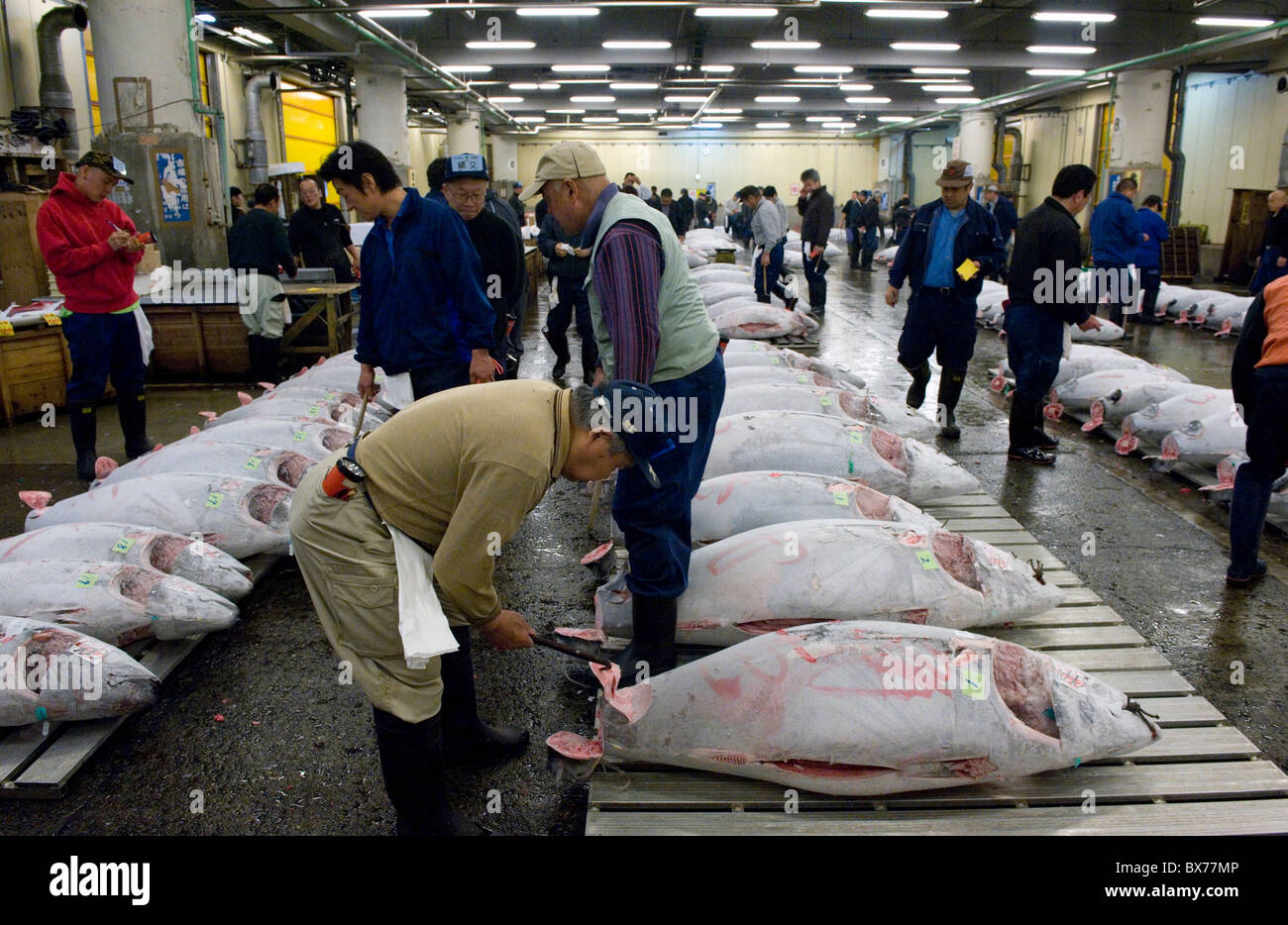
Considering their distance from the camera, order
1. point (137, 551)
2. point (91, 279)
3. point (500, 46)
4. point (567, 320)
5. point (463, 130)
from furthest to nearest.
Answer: point (463, 130), point (500, 46), point (567, 320), point (91, 279), point (137, 551)

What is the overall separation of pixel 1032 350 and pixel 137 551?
5385 mm

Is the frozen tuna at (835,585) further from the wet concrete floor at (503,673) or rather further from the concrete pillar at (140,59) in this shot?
the concrete pillar at (140,59)

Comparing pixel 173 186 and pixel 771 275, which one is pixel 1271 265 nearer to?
pixel 771 275

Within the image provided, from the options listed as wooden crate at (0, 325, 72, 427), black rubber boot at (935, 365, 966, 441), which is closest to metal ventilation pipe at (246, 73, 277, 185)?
wooden crate at (0, 325, 72, 427)

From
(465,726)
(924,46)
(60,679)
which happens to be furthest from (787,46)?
(60,679)

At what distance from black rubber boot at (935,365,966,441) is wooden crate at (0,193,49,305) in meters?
8.21

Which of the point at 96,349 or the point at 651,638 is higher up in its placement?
the point at 96,349

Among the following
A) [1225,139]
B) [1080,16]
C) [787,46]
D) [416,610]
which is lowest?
[416,610]

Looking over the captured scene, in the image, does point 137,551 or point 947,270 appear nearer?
point 137,551

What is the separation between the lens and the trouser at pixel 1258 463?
3.89 meters

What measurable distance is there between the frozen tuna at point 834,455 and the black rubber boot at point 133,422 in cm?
386

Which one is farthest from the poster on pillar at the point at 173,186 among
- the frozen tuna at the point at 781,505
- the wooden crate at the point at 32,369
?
the frozen tuna at the point at 781,505

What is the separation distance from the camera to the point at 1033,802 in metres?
2.59
